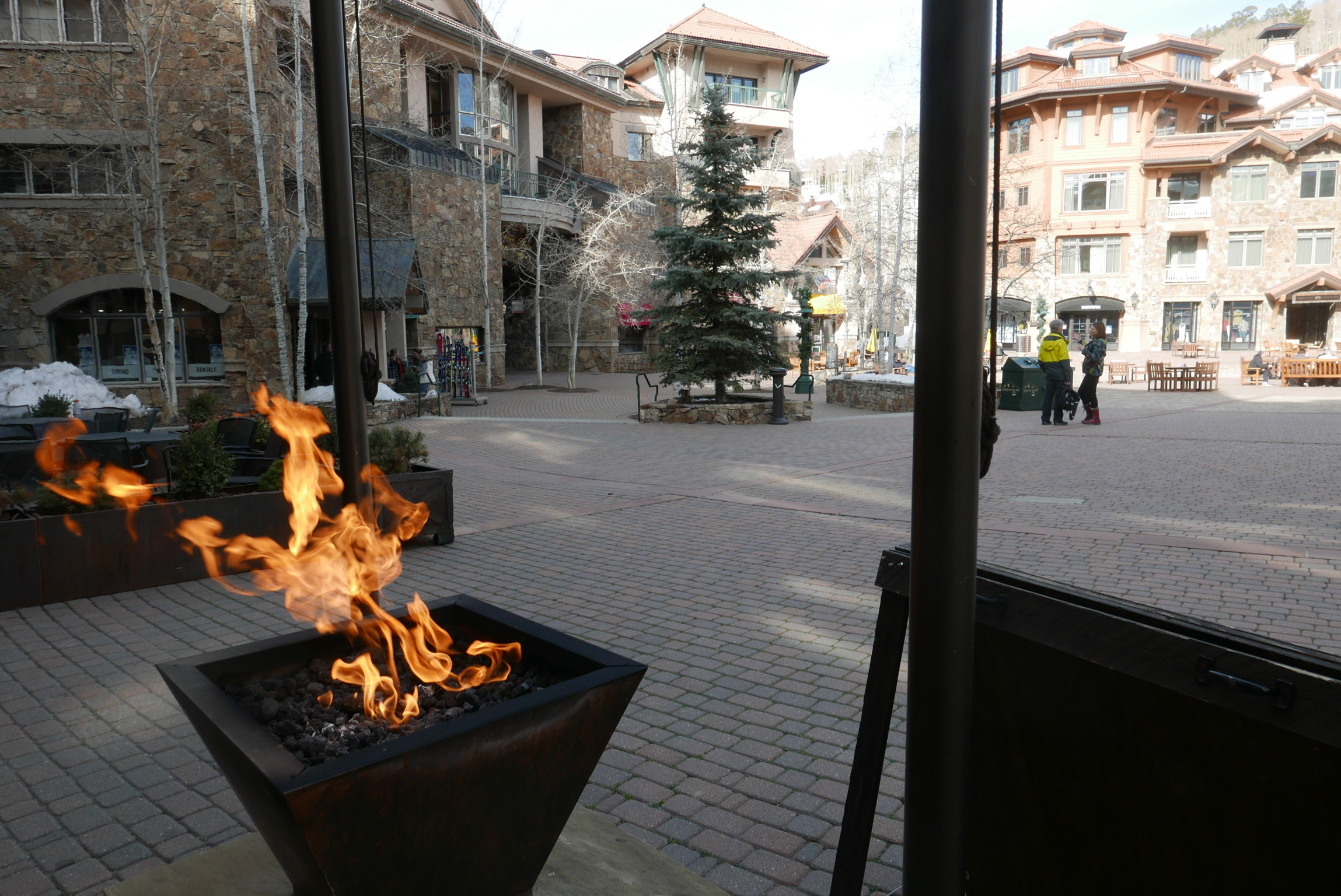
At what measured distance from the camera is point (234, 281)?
21672 millimetres

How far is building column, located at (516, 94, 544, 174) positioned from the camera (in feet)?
123

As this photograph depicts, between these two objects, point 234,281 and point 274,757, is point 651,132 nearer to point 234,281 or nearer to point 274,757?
point 234,281

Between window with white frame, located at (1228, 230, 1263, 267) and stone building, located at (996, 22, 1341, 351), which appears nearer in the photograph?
stone building, located at (996, 22, 1341, 351)

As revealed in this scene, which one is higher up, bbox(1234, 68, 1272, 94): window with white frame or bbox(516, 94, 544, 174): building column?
bbox(1234, 68, 1272, 94): window with white frame

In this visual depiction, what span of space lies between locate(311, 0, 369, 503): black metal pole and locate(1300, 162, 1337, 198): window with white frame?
56.5 metres

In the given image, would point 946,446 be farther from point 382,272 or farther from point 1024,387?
point 382,272

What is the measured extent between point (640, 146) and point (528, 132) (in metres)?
8.04

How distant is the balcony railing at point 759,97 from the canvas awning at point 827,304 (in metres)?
12.7

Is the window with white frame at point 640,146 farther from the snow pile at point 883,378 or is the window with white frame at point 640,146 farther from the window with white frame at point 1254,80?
the window with white frame at point 1254,80

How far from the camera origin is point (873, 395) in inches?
882

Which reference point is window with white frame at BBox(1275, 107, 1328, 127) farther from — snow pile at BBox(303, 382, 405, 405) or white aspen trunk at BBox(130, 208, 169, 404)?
white aspen trunk at BBox(130, 208, 169, 404)

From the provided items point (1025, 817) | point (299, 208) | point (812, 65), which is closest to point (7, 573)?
point (1025, 817)

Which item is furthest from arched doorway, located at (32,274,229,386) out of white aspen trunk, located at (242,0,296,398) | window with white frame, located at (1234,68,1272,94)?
window with white frame, located at (1234,68,1272,94)

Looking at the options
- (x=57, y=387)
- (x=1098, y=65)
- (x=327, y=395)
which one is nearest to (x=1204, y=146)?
(x=1098, y=65)
